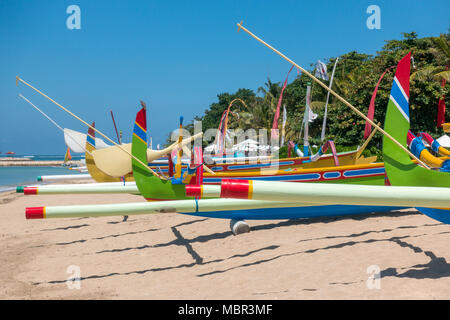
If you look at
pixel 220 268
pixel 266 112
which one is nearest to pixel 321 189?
pixel 220 268

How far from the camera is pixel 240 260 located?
19.5 feet

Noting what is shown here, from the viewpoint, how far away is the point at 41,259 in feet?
23.0

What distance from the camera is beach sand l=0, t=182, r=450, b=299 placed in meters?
4.46

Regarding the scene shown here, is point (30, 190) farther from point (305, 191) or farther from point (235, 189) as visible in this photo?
point (305, 191)

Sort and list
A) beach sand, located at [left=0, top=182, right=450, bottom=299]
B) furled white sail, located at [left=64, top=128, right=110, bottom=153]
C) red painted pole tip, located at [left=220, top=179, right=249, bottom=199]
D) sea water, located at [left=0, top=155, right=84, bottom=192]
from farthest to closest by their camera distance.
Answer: sea water, located at [left=0, top=155, right=84, bottom=192], furled white sail, located at [left=64, top=128, right=110, bottom=153], beach sand, located at [left=0, top=182, right=450, bottom=299], red painted pole tip, located at [left=220, top=179, right=249, bottom=199]

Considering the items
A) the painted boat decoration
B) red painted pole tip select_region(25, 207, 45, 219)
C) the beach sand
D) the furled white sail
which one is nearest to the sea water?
the furled white sail

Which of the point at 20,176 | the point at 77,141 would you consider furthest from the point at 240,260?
the point at 20,176

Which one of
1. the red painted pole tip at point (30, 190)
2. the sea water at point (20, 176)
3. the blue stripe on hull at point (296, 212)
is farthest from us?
the sea water at point (20, 176)

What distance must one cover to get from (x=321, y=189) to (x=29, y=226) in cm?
973

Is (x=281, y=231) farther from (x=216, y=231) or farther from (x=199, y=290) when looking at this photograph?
(x=199, y=290)

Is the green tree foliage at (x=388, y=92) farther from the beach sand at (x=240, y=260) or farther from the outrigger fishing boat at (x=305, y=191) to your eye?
the outrigger fishing boat at (x=305, y=191)

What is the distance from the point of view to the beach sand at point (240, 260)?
446 cm

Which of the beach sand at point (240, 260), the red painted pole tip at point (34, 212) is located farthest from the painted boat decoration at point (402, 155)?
the red painted pole tip at point (34, 212)

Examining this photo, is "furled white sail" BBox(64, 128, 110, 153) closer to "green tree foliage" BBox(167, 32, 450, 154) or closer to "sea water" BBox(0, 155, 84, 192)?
"green tree foliage" BBox(167, 32, 450, 154)
